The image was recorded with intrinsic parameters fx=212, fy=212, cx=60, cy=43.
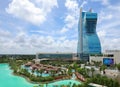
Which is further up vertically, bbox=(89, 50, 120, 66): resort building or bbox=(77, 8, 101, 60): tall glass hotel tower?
bbox=(77, 8, 101, 60): tall glass hotel tower

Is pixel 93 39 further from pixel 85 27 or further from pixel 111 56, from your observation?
pixel 111 56

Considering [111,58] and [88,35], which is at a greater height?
[88,35]

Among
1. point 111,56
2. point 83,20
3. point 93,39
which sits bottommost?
point 111,56

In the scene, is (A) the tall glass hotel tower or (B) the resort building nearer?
(B) the resort building

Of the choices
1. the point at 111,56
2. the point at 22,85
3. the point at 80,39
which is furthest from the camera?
the point at 80,39

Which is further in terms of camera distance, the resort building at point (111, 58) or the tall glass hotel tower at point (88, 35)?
the tall glass hotel tower at point (88, 35)

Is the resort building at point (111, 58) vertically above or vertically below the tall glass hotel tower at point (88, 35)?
below

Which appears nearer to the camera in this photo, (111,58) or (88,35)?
(111,58)

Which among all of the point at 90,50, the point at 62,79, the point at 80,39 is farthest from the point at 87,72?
the point at 80,39
